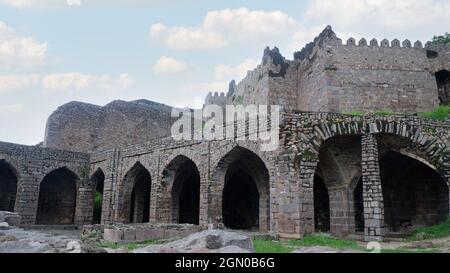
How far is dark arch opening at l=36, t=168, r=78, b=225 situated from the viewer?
69.1ft

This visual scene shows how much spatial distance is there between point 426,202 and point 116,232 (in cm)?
1180

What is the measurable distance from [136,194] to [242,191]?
18.4 ft

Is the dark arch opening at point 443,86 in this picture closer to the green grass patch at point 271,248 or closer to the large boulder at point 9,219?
the green grass patch at point 271,248

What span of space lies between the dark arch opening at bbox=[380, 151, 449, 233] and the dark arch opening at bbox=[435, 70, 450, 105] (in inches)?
276

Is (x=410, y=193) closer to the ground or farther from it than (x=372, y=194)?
farther from it

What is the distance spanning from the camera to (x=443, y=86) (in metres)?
20.2

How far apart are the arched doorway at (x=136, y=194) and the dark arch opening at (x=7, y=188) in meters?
6.23

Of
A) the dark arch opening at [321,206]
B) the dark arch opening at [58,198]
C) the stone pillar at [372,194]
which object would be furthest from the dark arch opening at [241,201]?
the dark arch opening at [58,198]

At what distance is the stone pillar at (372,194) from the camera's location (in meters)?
11.2

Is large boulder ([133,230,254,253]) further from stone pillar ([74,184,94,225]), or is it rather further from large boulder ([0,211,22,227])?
stone pillar ([74,184,94,225])

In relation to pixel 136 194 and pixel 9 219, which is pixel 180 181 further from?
pixel 9 219
